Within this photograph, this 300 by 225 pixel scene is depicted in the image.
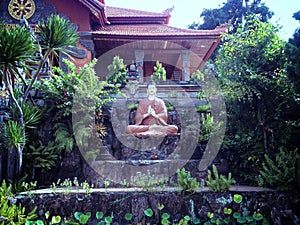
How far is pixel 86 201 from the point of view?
6609mm

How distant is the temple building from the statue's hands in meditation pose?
443 cm

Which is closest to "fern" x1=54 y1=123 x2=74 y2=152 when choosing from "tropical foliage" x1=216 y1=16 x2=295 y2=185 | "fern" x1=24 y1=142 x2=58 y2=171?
"fern" x1=24 y1=142 x2=58 y2=171

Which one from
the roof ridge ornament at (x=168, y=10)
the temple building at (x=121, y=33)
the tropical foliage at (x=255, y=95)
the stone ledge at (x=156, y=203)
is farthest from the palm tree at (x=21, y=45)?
the roof ridge ornament at (x=168, y=10)

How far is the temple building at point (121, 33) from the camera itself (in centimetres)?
1332

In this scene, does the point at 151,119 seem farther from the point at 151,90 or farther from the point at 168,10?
the point at 168,10

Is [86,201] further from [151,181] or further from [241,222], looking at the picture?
[241,222]

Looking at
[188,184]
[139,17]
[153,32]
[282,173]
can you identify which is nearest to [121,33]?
[153,32]

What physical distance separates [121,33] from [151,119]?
5372mm

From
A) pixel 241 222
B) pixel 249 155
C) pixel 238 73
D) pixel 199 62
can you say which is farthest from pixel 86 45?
pixel 241 222

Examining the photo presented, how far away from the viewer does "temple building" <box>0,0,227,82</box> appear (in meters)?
13.3

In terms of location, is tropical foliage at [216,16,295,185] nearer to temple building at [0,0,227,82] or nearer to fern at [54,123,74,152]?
fern at [54,123,74,152]

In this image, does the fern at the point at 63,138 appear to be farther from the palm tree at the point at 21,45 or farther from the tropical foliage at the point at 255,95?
the tropical foliage at the point at 255,95

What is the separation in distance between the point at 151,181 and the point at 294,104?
372cm

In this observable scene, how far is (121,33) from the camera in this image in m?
13.5
